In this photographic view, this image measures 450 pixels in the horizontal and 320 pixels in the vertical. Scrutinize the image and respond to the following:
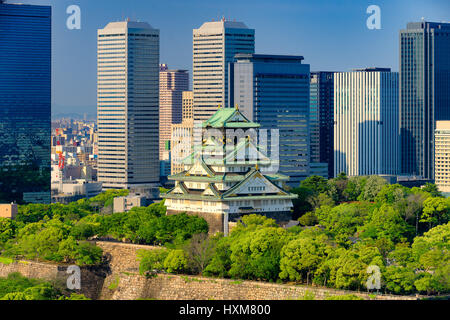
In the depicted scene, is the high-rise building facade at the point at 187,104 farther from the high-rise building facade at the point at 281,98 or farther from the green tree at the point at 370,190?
the green tree at the point at 370,190

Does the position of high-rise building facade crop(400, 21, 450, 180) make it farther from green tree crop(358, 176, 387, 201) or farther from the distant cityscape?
green tree crop(358, 176, 387, 201)

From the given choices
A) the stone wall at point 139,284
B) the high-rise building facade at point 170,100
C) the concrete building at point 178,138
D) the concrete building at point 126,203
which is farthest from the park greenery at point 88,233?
the high-rise building facade at point 170,100

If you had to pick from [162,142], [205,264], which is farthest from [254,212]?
[162,142]

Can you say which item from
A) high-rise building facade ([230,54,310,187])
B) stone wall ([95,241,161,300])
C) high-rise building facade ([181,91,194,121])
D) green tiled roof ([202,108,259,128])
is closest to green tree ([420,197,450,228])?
green tiled roof ([202,108,259,128])

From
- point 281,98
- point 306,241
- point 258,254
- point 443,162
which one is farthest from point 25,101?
point 306,241
